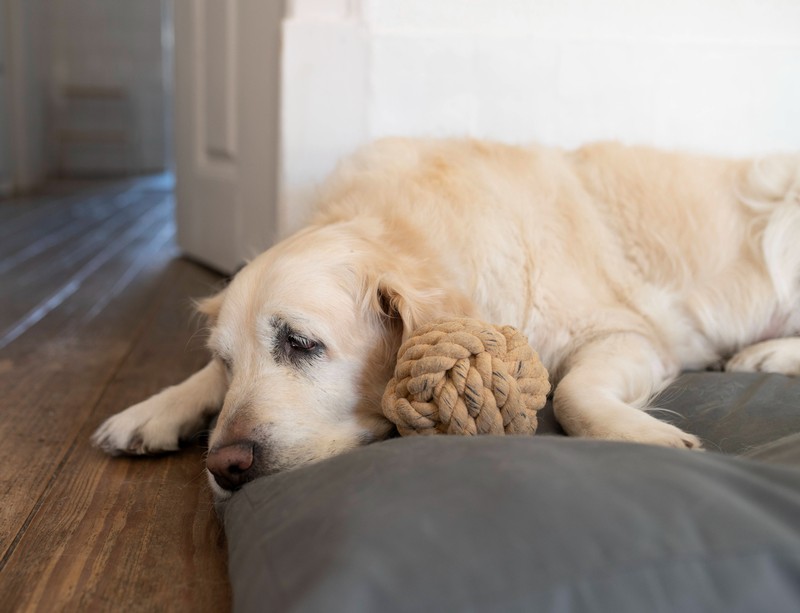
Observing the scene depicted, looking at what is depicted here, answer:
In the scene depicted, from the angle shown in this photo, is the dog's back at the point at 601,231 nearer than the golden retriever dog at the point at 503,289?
No

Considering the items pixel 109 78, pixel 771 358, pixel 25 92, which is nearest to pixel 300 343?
pixel 771 358

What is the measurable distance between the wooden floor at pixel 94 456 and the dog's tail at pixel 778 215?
59.0 inches

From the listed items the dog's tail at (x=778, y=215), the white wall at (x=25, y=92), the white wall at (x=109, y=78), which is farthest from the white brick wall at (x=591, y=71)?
the white wall at (x=109, y=78)

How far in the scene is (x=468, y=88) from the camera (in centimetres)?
251

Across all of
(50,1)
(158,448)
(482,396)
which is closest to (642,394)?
(482,396)

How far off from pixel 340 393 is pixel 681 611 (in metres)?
0.77

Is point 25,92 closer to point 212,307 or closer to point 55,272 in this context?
A: point 55,272

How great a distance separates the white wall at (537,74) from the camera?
7.97 ft

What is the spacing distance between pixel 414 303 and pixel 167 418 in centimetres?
60

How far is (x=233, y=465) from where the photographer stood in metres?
1.25

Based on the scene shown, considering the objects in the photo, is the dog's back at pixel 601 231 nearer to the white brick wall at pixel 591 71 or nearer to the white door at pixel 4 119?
the white brick wall at pixel 591 71

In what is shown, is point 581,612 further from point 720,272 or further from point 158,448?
point 720,272

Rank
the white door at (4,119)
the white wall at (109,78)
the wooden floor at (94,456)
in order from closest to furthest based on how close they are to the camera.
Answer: the wooden floor at (94,456), the white door at (4,119), the white wall at (109,78)

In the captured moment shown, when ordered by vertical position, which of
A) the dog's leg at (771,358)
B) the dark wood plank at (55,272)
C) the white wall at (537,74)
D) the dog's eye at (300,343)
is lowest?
the dark wood plank at (55,272)
